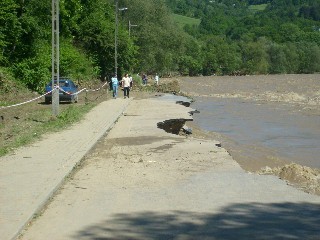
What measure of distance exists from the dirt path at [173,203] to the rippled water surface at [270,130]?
5.65 m

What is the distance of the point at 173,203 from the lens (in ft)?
33.0

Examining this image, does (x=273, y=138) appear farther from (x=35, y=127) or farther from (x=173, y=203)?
(x=173, y=203)

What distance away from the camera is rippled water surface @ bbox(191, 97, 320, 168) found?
21188mm

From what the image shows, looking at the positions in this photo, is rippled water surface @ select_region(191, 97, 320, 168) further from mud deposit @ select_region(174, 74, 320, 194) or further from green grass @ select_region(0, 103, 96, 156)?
green grass @ select_region(0, 103, 96, 156)

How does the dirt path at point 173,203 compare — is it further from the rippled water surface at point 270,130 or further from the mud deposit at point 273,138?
the rippled water surface at point 270,130

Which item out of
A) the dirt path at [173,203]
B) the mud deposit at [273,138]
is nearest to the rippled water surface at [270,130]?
the mud deposit at [273,138]

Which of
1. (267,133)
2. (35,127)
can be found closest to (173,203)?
(35,127)

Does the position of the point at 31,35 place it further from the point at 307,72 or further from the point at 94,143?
the point at 307,72

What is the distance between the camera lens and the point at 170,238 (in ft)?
26.0

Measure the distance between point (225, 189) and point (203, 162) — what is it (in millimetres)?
3534

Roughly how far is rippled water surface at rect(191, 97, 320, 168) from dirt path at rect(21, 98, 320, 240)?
5648 millimetres

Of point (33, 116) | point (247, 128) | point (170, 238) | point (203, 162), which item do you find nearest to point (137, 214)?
point (170, 238)

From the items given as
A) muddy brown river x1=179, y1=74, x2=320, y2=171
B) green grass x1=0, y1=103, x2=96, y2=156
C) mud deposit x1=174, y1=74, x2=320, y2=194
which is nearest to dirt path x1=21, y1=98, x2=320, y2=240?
mud deposit x1=174, y1=74, x2=320, y2=194

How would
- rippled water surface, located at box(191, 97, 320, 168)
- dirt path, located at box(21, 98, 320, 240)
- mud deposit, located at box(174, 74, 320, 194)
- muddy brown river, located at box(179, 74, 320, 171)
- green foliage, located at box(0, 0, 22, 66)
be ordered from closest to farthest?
dirt path, located at box(21, 98, 320, 240)
mud deposit, located at box(174, 74, 320, 194)
muddy brown river, located at box(179, 74, 320, 171)
rippled water surface, located at box(191, 97, 320, 168)
green foliage, located at box(0, 0, 22, 66)
